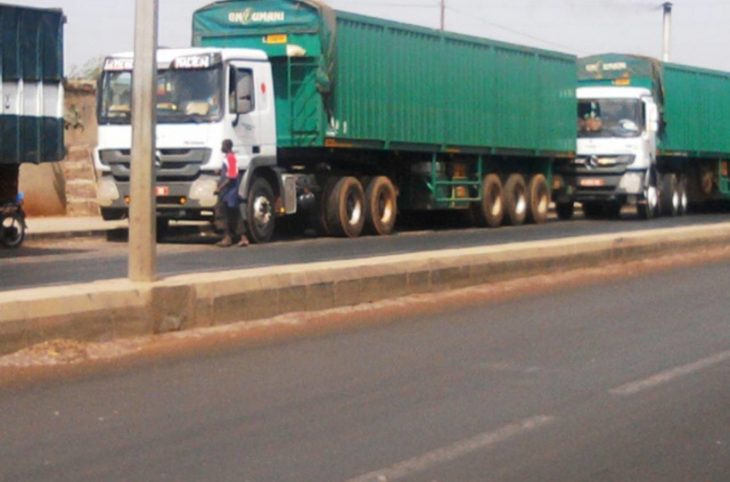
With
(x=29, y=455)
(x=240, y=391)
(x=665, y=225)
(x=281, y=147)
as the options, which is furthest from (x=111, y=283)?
(x=665, y=225)

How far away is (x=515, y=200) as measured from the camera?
30.8 meters

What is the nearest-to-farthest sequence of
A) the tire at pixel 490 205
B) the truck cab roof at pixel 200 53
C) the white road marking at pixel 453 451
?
the white road marking at pixel 453 451, the truck cab roof at pixel 200 53, the tire at pixel 490 205

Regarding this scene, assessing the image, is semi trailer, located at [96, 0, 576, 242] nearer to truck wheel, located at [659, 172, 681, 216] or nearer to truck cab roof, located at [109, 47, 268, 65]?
truck cab roof, located at [109, 47, 268, 65]

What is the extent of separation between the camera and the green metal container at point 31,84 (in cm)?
1839

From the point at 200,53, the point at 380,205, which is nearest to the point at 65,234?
the point at 200,53

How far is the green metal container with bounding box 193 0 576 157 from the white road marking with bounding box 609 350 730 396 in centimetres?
1377

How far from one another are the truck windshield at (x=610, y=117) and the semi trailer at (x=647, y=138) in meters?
0.02

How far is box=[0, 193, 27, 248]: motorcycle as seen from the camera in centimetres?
2004

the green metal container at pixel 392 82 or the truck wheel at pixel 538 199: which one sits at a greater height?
the green metal container at pixel 392 82

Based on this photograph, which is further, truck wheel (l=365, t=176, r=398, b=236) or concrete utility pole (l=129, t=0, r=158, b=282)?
truck wheel (l=365, t=176, r=398, b=236)

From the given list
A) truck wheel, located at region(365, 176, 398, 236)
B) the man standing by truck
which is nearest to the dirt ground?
the man standing by truck

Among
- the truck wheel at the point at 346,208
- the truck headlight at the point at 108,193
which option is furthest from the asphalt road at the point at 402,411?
the truck wheel at the point at 346,208

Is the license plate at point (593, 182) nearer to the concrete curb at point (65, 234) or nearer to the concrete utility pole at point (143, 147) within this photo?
the concrete curb at point (65, 234)

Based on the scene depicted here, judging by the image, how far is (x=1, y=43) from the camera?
18234mm
